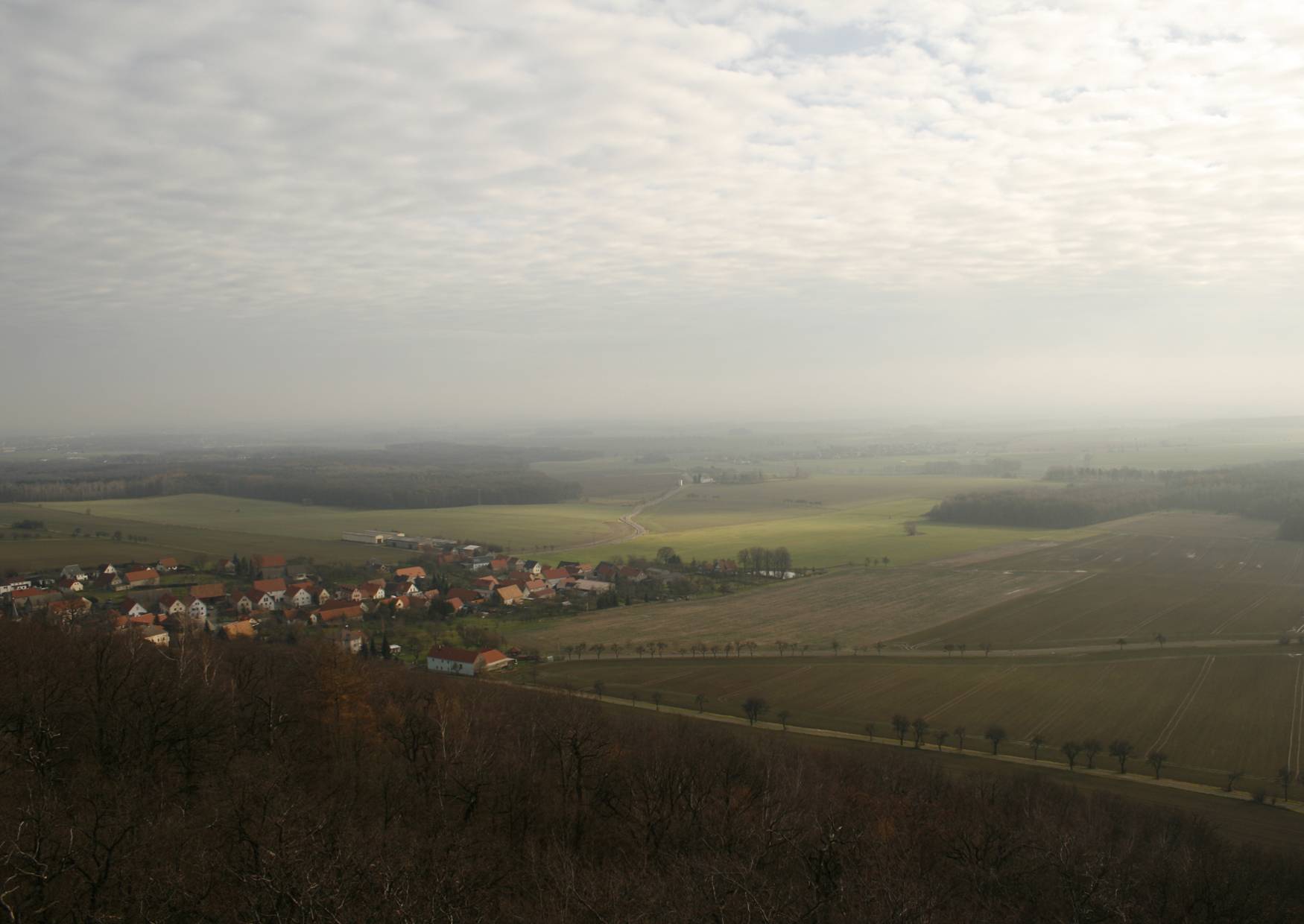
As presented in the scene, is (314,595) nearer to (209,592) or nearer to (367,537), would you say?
(209,592)

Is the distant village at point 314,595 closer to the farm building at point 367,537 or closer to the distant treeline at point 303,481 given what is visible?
the farm building at point 367,537

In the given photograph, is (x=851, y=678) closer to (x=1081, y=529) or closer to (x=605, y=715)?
(x=605, y=715)

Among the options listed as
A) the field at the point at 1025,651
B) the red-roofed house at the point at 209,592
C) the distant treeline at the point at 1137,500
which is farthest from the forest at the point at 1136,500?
the red-roofed house at the point at 209,592

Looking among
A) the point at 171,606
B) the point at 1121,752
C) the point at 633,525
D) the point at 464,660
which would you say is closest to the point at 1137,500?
the point at 633,525

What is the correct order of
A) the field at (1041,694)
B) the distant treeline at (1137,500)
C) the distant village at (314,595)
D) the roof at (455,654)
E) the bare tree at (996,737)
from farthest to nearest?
the distant treeline at (1137,500) < the distant village at (314,595) < the roof at (455,654) < the bare tree at (996,737) < the field at (1041,694)

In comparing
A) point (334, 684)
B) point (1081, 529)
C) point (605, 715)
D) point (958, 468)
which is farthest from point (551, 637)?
point (958, 468)

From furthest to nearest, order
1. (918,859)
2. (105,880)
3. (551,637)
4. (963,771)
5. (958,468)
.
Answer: (958,468) → (551,637) → (963,771) → (918,859) → (105,880)

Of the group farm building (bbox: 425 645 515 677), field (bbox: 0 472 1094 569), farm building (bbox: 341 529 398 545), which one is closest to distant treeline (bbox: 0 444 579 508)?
field (bbox: 0 472 1094 569)
